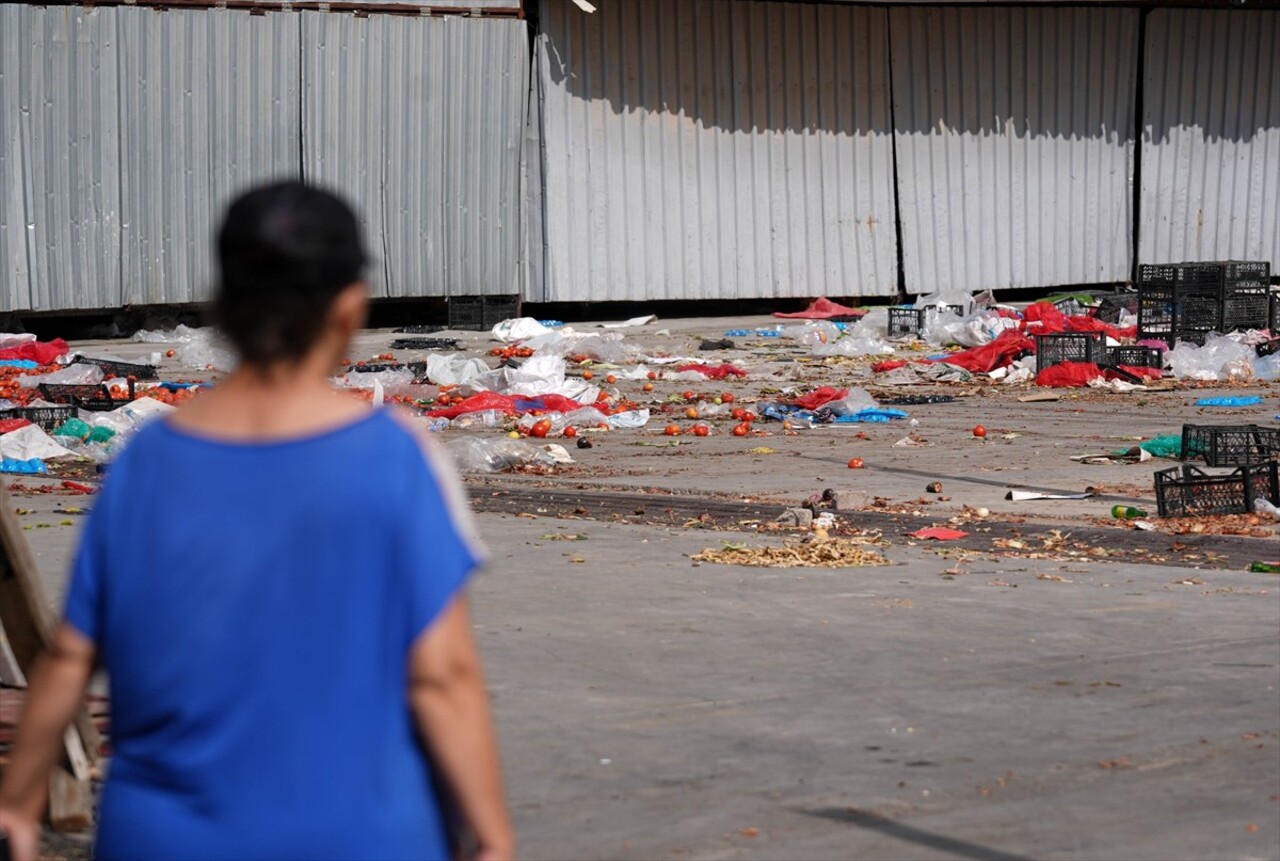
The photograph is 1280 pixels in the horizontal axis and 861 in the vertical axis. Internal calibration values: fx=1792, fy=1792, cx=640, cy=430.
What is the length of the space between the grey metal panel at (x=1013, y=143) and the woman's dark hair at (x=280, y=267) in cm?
2536

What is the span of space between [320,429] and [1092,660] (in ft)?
16.2

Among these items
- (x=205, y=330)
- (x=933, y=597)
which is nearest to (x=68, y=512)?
(x=933, y=597)

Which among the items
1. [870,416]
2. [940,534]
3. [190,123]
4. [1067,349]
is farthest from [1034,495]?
[190,123]

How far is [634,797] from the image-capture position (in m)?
5.08

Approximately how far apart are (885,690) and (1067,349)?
42.7 ft

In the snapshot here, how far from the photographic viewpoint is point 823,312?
85.9 ft

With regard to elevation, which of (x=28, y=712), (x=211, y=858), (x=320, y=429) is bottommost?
(x=211, y=858)

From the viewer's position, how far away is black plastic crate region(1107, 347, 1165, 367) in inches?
741

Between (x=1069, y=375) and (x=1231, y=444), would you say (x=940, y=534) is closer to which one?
(x=1231, y=444)

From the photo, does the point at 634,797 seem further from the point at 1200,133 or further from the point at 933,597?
the point at 1200,133

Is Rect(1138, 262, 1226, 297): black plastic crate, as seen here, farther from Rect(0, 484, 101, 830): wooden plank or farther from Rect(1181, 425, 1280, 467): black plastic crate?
Rect(0, 484, 101, 830): wooden plank

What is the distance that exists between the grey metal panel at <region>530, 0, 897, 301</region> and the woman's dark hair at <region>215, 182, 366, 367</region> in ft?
73.8

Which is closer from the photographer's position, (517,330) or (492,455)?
(492,455)

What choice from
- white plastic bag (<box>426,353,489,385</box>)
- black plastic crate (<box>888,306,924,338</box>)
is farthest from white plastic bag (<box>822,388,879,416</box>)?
black plastic crate (<box>888,306,924,338</box>)
